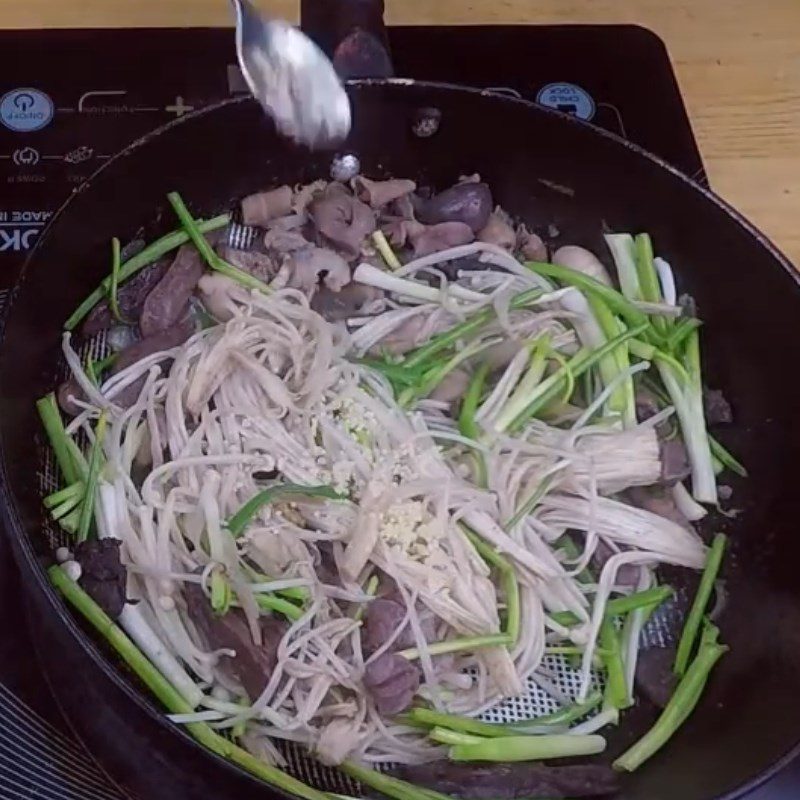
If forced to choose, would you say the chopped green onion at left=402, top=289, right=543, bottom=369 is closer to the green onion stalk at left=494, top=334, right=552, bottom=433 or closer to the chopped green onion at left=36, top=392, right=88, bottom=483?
the green onion stalk at left=494, top=334, right=552, bottom=433

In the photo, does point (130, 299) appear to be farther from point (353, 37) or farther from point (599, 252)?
point (599, 252)

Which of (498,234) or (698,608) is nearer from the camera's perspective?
(698,608)

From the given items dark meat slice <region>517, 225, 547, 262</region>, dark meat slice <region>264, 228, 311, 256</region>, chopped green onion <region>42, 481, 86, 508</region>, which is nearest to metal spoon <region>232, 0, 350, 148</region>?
dark meat slice <region>264, 228, 311, 256</region>

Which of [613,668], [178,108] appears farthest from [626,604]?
[178,108]

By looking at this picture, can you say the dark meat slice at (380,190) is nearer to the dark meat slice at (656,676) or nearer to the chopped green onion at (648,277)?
the chopped green onion at (648,277)

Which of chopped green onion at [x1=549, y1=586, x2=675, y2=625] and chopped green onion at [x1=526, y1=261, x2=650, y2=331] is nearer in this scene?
chopped green onion at [x1=549, y1=586, x2=675, y2=625]

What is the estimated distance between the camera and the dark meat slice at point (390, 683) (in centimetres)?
85

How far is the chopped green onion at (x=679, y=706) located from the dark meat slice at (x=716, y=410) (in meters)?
0.21

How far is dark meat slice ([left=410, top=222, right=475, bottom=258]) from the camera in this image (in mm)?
1112

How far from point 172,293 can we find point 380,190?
22 cm

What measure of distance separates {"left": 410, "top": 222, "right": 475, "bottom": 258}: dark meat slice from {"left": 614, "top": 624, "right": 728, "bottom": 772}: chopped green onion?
0.42m

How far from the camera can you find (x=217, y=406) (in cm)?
99

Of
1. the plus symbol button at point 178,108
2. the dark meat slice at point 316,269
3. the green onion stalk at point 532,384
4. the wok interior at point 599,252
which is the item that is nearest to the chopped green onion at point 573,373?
the green onion stalk at point 532,384

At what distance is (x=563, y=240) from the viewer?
3.86ft
